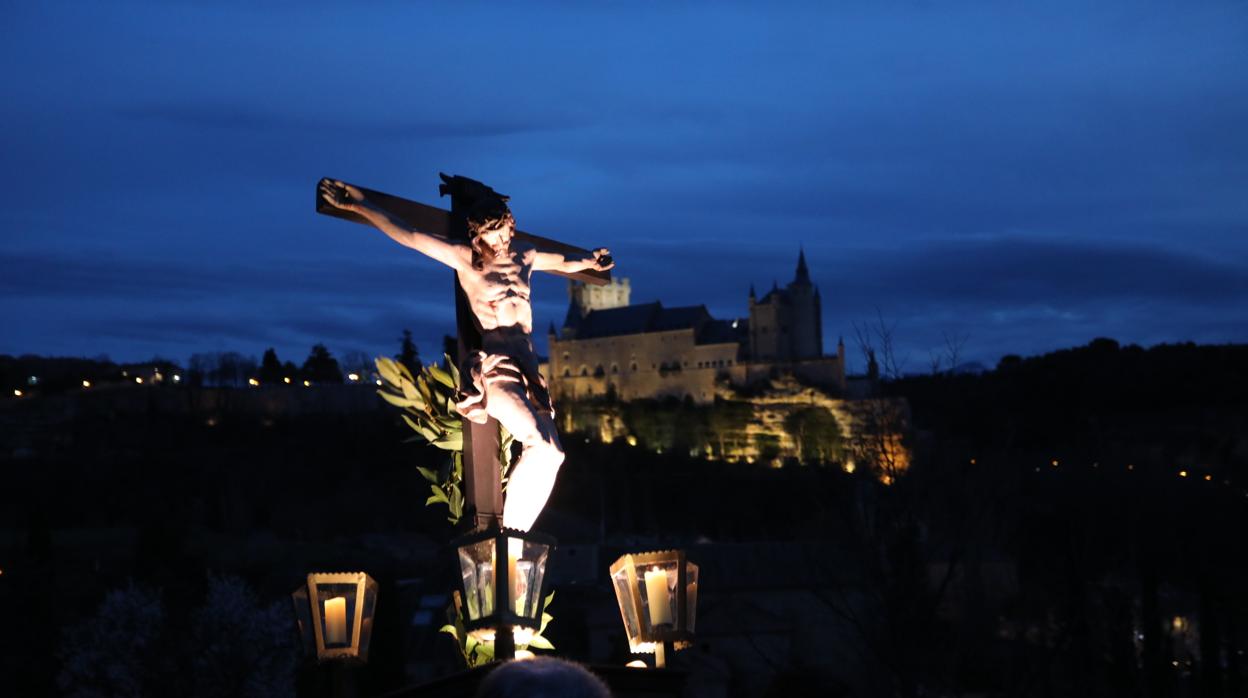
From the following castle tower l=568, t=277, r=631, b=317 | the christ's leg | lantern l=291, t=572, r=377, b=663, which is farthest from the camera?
castle tower l=568, t=277, r=631, b=317

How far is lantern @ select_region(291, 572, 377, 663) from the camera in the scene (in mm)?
4504

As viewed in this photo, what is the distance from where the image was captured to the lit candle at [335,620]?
4.52 meters

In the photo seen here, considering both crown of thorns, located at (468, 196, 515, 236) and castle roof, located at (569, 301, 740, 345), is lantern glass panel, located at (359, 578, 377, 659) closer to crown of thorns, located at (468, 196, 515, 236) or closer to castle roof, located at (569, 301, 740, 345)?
crown of thorns, located at (468, 196, 515, 236)

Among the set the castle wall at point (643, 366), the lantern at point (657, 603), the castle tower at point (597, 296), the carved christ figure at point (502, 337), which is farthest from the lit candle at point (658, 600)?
the castle tower at point (597, 296)

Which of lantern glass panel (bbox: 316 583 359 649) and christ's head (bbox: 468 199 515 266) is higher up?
christ's head (bbox: 468 199 515 266)

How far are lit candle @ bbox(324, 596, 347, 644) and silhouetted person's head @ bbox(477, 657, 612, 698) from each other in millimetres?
1971

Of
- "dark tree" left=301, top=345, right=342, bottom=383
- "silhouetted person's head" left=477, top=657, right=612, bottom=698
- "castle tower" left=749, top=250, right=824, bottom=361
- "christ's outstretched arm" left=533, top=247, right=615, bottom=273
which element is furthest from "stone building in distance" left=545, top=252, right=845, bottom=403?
"silhouetted person's head" left=477, top=657, right=612, bottom=698

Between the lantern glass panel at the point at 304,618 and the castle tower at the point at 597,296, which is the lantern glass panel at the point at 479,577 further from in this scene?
the castle tower at the point at 597,296

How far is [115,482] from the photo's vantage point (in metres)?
75.7

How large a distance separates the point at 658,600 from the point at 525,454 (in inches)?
28.3

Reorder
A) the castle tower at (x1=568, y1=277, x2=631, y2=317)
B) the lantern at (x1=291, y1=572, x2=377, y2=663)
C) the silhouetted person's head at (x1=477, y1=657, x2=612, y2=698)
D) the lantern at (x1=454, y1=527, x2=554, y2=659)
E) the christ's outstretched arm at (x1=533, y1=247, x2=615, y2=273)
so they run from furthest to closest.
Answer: the castle tower at (x1=568, y1=277, x2=631, y2=317) < the christ's outstretched arm at (x1=533, y1=247, x2=615, y2=273) < the lantern at (x1=291, y1=572, x2=377, y2=663) < the lantern at (x1=454, y1=527, x2=554, y2=659) < the silhouetted person's head at (x1=477, y1=657, x2=612, y2=698)

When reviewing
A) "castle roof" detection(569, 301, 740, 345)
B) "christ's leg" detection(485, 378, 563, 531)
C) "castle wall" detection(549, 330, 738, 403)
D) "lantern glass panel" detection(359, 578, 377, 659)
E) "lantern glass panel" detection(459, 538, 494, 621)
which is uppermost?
"castle roof" detection(569, 301, 740, 345)

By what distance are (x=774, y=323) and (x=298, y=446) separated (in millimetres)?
33711

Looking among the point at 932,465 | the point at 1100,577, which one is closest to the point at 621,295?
the point at 1100,577
